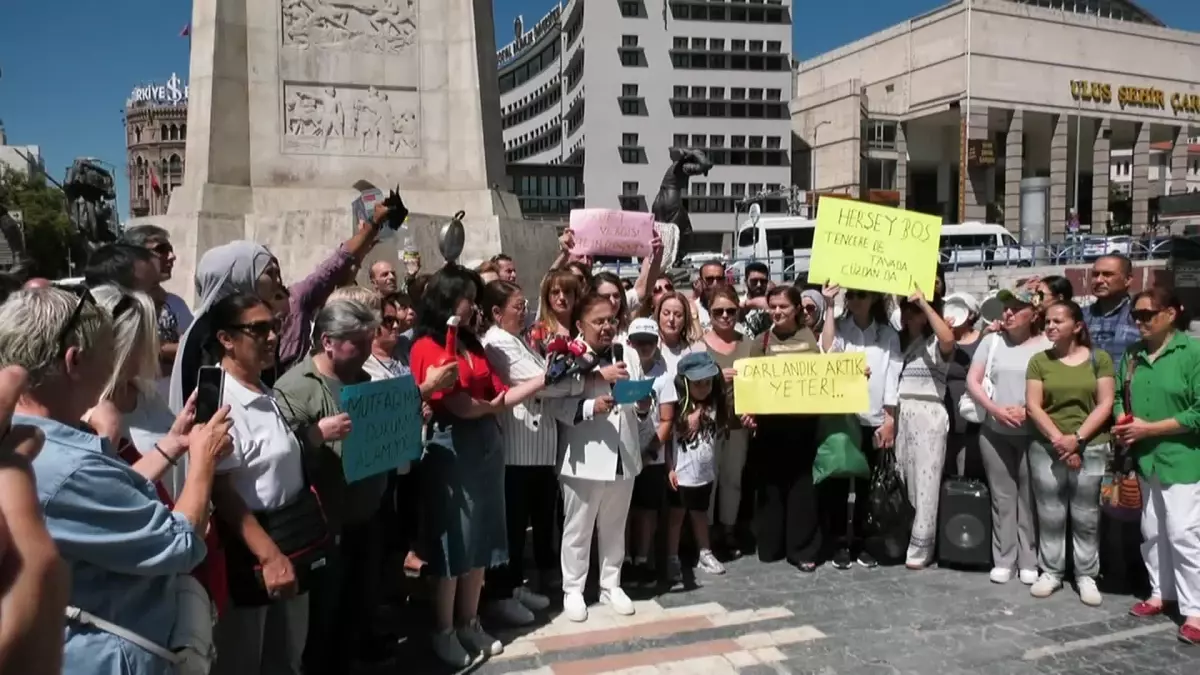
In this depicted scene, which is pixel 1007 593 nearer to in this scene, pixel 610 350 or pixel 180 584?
pixel 610 350

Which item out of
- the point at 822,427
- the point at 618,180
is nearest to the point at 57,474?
the point at 822,427

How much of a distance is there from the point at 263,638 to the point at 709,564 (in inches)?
141

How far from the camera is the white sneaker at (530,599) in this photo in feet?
18.0

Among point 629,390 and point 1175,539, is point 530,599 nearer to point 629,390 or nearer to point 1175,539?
point 629,390

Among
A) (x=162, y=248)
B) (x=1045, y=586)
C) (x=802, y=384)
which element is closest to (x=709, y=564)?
(x=802, y=384)

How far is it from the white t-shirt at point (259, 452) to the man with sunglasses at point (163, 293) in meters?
1.47

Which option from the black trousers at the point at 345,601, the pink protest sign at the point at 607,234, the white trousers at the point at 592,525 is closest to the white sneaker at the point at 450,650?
the black trousers at the point at 345,601

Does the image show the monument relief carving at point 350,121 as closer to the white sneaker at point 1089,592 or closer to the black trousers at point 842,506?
the black trousers at point 842,506

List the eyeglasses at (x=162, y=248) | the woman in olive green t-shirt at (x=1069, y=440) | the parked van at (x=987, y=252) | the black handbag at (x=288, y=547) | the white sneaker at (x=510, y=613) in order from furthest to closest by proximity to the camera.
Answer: the parked van at (x=987, y=252) → the woman in olive green t-shirt at (x=1069, y=440) → the white sneaker at (x=510, y=613) → the eyeglasses at (x=162, y=248) → the black handbag at (x=288, y=547)

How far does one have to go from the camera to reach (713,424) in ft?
20.4

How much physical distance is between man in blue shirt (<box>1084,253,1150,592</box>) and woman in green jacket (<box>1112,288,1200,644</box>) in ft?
1.64

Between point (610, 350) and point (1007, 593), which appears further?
point (1007, 593)

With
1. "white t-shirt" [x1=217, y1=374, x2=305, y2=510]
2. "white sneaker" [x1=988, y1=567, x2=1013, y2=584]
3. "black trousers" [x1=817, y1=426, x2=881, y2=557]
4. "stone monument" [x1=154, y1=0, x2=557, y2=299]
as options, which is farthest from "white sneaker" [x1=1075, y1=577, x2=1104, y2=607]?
"stone monument" [x1=154, y1=0, x2=557, y2=299]

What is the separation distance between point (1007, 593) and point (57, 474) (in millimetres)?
5722
